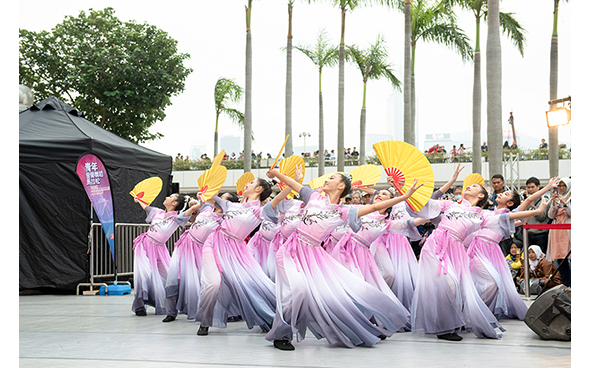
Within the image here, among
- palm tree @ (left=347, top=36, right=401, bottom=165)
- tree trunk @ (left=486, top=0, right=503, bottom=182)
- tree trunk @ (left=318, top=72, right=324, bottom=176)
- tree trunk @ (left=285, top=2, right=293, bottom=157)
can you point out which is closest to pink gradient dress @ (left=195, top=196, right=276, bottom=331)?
tree trunk @ (left=486, top=0, right=503, bottom=182)

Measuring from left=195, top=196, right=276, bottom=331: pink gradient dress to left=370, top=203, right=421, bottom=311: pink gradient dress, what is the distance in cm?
133

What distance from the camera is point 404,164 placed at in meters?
5.36

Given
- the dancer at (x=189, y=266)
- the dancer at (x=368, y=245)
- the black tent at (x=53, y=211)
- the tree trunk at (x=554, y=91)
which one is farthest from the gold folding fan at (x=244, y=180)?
the tree trunk at (x=554, y=91)

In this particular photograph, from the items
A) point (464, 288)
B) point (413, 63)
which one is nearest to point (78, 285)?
point (464, 288)

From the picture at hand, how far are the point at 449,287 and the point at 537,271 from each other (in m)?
4.18

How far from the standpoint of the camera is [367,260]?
642 cm

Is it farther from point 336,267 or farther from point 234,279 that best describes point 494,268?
point 234,279

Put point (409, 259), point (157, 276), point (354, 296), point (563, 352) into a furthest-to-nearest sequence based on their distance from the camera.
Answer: point (157, 276) < point (409, 259) < point (354, 296) < point (563, 352)

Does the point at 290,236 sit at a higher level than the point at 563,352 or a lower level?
higher

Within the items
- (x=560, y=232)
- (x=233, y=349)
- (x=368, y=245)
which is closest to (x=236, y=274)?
(x=233, y=349)

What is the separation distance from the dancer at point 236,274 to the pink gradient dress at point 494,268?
2.23 metres
